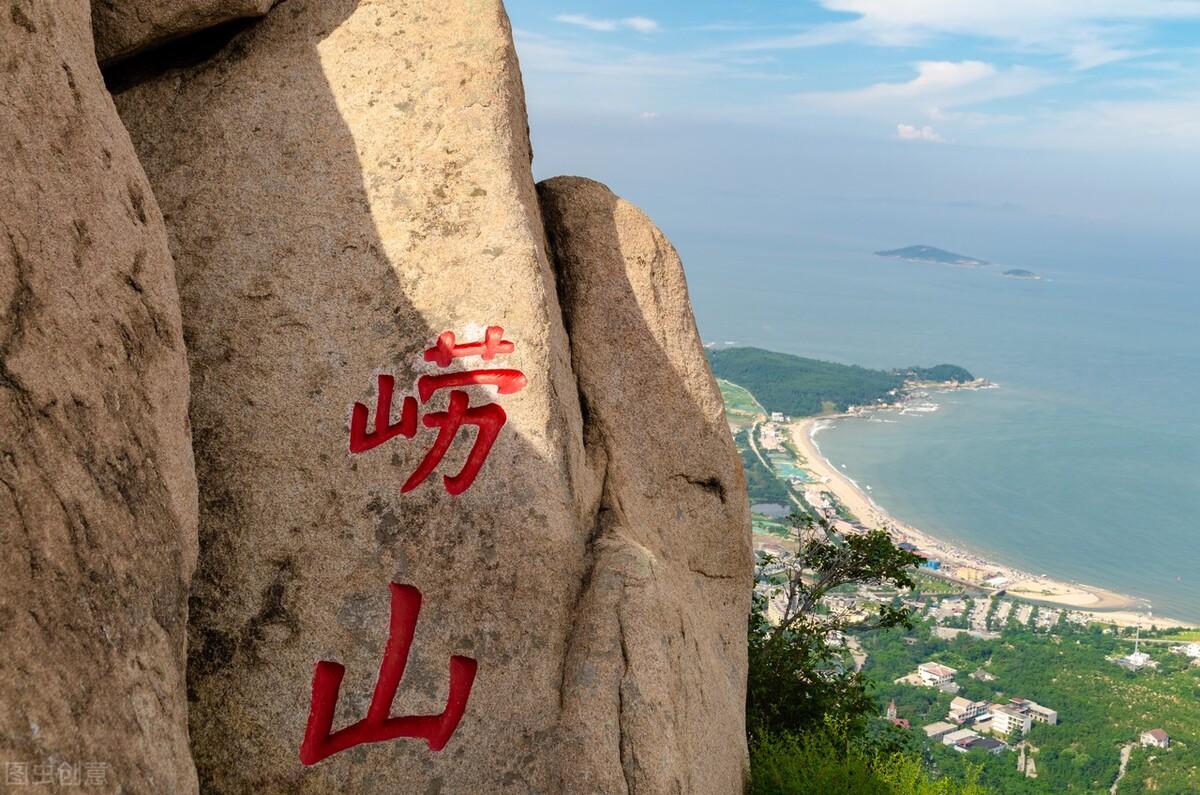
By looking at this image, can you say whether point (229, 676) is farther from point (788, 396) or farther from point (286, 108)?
point (788, 396)

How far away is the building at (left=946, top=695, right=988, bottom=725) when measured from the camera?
77.8 feet

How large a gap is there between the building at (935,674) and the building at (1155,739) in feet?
17.6

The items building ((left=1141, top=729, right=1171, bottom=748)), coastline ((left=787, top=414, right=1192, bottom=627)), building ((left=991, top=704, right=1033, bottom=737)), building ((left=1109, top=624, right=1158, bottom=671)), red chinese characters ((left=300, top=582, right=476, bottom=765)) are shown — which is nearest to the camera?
red chinese characters ((left=300, top=582, right=476, bottom=765))

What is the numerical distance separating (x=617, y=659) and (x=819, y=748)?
3993 mm

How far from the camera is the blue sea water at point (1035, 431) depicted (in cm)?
5112

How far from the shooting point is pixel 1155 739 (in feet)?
71.7

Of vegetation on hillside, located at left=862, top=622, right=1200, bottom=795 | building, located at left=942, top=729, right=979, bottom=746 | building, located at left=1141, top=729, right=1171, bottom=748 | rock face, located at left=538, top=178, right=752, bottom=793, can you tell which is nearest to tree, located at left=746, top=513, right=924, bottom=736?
rock face, located at left=538, top=178, right=752, bottom=793

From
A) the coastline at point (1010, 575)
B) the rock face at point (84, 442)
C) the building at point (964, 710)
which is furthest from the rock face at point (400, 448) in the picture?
the coastline at point (1010, 575)

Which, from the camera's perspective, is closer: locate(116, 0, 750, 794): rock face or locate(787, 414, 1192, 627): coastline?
locate(116, 0, 750, 794): rock face

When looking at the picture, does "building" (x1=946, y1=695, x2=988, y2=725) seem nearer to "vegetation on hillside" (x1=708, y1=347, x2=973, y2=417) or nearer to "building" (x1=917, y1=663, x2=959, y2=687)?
"building" (x1=917, y1=663, x2=959, y2=687)

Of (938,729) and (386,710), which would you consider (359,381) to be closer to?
(386,710)

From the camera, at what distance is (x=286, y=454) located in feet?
18.1

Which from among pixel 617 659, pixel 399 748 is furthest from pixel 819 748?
pixel 399 748

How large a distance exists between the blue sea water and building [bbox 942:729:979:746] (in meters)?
25.9
